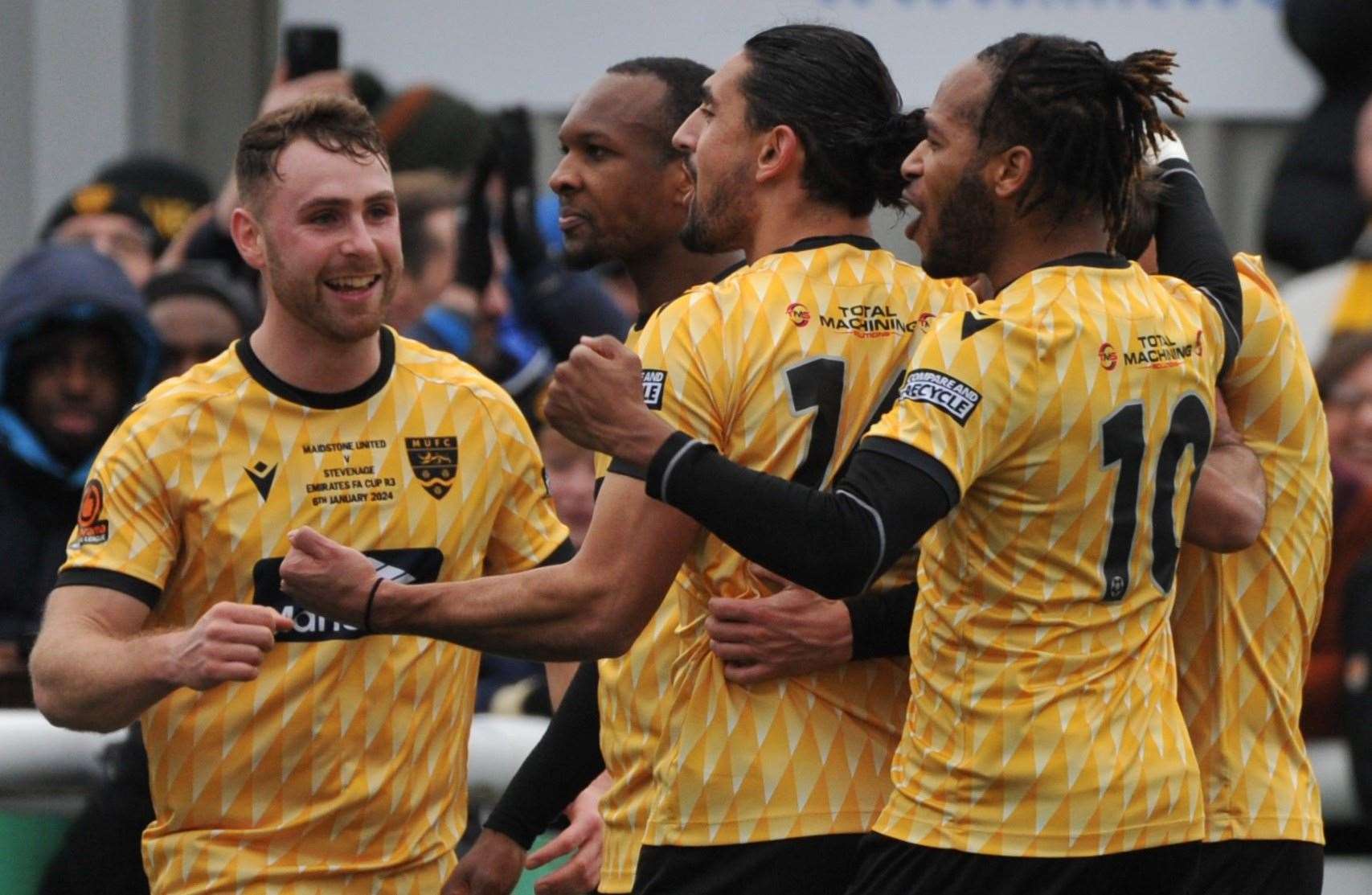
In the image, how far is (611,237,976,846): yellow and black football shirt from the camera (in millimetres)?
3549

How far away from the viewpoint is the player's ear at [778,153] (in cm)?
371

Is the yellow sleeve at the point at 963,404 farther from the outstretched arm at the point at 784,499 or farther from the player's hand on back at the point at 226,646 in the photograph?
the player's hand on back at the point at 226,646

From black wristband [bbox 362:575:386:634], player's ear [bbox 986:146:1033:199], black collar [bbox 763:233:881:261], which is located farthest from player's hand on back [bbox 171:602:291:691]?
player's ear [bbox 986:146:1033:199]

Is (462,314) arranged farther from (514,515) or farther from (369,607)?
(369,607)

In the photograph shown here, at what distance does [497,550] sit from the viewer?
13.5 feet

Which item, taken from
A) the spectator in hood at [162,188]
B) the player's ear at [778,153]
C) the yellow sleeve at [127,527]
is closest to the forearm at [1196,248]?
the player's ear at [778,153]

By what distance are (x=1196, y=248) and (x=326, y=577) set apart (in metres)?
1.47

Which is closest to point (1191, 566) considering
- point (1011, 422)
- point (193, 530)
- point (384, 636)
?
point (1011, 422)

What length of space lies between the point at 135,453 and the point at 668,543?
0.94 m

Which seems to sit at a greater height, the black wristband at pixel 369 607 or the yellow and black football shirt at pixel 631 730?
the black wristband at pixel 369 607

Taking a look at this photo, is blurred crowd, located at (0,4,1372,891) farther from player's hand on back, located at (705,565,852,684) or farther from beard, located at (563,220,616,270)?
player's hand on back, located at (705,565,852,684)

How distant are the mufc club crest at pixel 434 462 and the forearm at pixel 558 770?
50 cm

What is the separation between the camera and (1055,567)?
3.33 meters

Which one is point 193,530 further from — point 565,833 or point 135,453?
point 565,833
